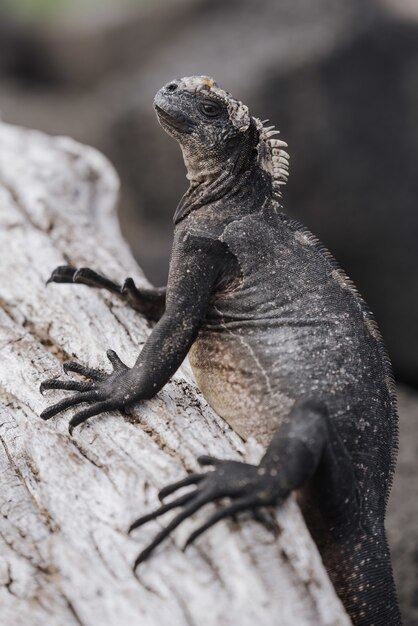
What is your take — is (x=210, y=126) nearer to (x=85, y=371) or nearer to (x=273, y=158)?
(x=273, y=158)

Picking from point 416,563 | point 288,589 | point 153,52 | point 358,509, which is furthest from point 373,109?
point 288,589

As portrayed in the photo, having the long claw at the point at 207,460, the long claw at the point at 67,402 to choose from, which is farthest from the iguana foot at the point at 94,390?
the long claw at the point at 207,460

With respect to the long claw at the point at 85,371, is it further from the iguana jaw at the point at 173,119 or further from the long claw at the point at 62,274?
the iguana jaw at the point at 173,119

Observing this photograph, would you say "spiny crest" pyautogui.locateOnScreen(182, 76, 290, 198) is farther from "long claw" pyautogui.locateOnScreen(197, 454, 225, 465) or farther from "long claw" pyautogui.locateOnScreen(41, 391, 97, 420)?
"long claw" pyautogui.locateOnScreen(197, 454, 225, 465)

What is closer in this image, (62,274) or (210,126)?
(210,126)

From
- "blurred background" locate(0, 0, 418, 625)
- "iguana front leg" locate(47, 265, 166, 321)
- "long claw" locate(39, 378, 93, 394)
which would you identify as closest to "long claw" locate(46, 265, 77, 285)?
"iguana front leg" locate(47, 265, 166, 321)

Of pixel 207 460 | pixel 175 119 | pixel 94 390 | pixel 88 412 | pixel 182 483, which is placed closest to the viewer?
pixel 182 483

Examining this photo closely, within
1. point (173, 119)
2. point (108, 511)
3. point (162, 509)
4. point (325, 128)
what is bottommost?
point (108, 511)

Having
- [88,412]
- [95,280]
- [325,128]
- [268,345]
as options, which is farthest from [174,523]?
[325,128]
